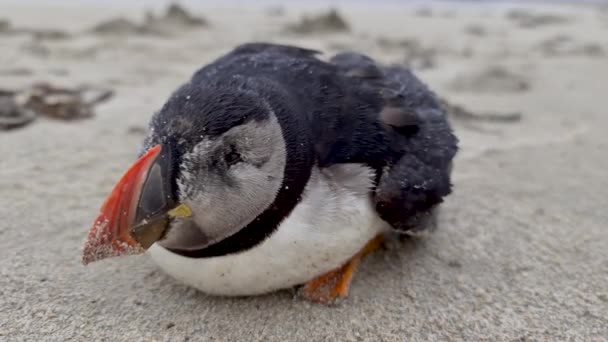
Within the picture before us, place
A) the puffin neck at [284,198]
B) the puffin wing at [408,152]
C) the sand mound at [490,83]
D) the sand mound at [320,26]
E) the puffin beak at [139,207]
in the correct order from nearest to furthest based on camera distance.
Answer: the puffin beak at [139,207], the puffin neck at [284,198], the puffin wing at [408,152], the sand mound at [490,83], the sand mound at [320,26]

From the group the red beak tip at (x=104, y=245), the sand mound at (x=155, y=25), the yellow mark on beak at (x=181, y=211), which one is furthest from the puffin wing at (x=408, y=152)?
the sand mound at (x=155, y=25)

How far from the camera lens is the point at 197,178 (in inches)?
74.1

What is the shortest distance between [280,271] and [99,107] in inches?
114

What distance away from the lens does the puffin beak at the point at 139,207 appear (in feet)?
6.09

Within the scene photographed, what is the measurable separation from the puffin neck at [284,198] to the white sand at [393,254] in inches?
10.8

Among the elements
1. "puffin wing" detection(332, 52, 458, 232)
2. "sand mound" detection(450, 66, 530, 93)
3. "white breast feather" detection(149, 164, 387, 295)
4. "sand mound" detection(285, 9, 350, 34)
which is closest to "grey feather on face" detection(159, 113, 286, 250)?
"white breast feather" detection(149, 164, 387, 295)

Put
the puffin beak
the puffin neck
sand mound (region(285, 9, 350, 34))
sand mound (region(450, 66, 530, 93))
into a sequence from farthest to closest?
sand mound (region(285, 9, 350, 34)), sand mound (region(450, 66, 530, 93)), the puffin neck, the puffin beak

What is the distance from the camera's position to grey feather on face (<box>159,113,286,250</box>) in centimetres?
188

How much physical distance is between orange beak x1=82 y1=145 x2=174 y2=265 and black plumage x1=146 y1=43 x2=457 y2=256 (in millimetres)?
108

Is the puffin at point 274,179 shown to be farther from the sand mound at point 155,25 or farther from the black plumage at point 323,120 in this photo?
the sand mound at point 155,25

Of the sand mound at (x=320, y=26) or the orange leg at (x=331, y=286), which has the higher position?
the orange leg at (x=331, y=286)

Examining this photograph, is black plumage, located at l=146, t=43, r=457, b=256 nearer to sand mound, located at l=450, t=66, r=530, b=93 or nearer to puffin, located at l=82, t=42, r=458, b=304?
puffin, located at l=82, t=42, r=458, b=304

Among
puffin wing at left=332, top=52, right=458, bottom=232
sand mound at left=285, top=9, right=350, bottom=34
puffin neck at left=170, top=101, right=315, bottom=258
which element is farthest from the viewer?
sand mound at left=285, top=9, right=350, bottom=34

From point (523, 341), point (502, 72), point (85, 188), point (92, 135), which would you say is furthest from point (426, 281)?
point (502, 72)
